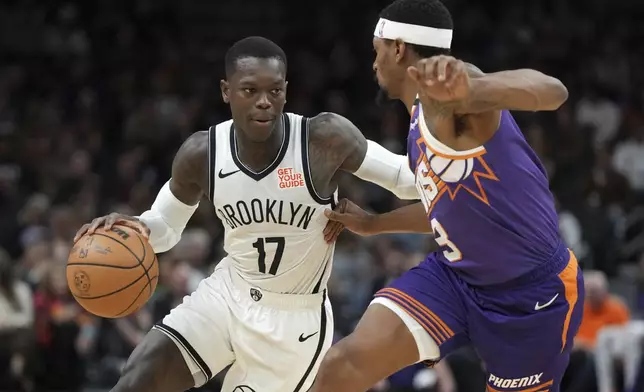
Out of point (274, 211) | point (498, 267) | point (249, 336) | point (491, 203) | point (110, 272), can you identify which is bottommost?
point (249, 336)

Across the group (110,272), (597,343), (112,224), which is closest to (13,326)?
(112,224)

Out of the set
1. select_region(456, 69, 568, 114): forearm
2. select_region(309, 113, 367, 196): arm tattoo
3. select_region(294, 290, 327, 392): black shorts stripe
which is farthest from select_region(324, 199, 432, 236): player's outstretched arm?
select_region(456, 69, 568, 114): forearm

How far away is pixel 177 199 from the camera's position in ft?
19.1

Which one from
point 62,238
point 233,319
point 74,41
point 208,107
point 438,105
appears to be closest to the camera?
point 438,105

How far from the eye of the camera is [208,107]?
1449 cm

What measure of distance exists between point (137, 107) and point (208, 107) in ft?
3.27

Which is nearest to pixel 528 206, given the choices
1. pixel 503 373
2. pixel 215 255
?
pixel 503 373

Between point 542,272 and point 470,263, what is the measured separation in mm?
306

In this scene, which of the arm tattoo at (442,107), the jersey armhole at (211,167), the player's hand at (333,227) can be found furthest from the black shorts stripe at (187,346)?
the arm tattoo at (442,107)

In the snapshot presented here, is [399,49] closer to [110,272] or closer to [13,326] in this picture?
[110,272]

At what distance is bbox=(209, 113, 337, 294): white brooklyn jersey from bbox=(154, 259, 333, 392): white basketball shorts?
10 cm

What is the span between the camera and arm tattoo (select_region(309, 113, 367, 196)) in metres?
5.63

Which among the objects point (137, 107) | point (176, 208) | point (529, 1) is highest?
point (176, 208)

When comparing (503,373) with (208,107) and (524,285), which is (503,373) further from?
(208,107)
